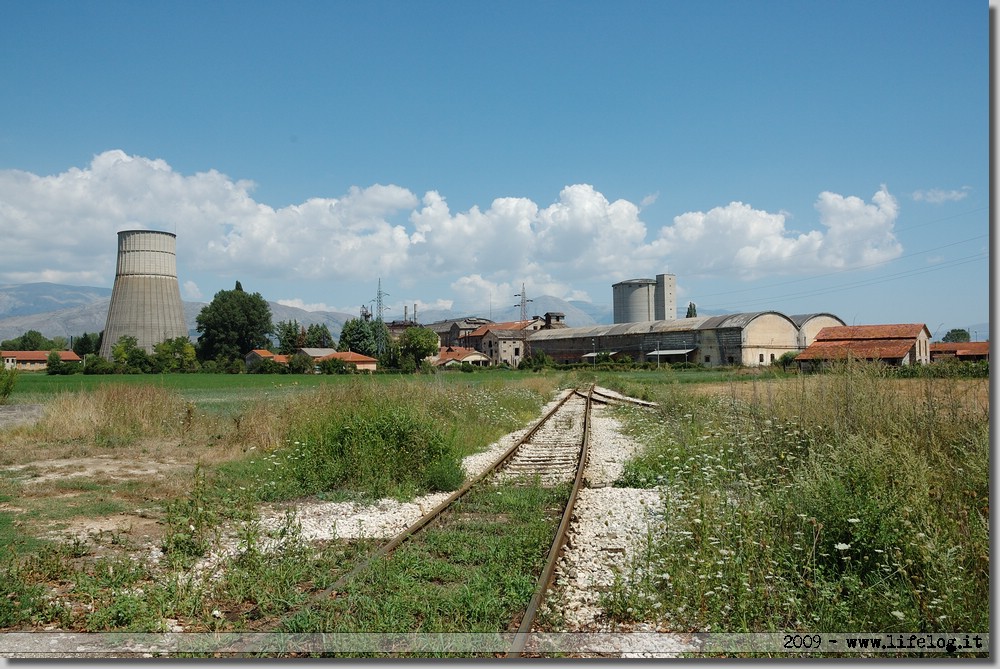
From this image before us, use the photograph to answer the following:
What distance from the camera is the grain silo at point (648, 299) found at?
106 meters

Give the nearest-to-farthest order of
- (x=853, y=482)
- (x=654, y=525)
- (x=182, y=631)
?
(x=182, y=631) < (x=853, y=482) < (x=654, y=525)

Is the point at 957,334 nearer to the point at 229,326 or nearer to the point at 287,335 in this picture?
the point at 229,326

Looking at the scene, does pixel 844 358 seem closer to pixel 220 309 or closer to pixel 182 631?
pixel 182 631

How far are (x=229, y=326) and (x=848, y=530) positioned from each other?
346 feet

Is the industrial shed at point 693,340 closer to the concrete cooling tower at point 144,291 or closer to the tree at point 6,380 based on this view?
the concrete cooling tower at point 144,291

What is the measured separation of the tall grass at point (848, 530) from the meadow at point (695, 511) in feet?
0.07

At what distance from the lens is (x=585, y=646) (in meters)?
4.20

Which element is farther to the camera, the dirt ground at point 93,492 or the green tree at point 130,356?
the green tree at point 130,356

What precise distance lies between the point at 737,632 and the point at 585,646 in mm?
965

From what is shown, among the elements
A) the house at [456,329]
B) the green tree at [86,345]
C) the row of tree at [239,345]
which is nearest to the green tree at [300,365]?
the row of tree at [239,345]

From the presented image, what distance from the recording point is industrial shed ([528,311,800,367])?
7225 centimetres

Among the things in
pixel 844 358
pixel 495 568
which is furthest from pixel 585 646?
pixel 844 358

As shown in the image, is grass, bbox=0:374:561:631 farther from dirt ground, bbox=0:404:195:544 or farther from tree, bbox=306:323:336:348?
tree, bbox=306:323:336:348

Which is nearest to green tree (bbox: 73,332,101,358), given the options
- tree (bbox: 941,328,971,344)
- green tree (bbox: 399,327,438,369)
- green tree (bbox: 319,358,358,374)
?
green tree (bbox: 399,327,438,369)
